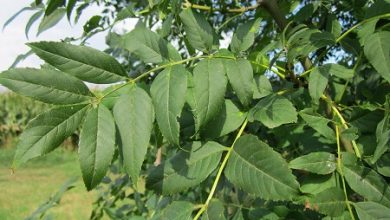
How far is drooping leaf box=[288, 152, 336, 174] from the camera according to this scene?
37.7 inches

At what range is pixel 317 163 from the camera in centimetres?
97

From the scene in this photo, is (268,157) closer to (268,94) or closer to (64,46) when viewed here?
(268,94)

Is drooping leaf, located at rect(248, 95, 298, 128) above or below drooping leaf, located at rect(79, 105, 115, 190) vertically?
below

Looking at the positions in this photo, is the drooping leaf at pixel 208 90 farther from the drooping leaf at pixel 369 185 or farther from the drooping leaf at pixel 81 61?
the drooping leaf at pixel 369 185

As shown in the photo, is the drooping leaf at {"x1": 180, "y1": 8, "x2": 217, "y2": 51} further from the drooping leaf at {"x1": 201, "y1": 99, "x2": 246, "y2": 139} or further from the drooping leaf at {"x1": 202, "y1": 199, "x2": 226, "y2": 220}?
the drooping leaf at {"x1": 202, "y1": 199, "x2": 226, "y2": 220}

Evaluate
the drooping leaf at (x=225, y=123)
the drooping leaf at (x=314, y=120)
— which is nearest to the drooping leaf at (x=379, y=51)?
the drooping leaf at (x=314, y=120)

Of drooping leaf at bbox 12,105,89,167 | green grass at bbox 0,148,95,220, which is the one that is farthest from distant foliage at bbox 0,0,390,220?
green grass at bbox 0,148,95,220

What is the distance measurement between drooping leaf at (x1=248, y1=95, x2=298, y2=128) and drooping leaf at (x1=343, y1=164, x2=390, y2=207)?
0.51 feet

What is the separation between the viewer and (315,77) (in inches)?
40.2

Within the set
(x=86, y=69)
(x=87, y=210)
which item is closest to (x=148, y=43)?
(x=86, y=69)

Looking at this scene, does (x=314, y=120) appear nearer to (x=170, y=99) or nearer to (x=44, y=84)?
(x=170, y=99)

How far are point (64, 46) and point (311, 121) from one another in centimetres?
51

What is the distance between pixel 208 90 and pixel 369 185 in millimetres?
355

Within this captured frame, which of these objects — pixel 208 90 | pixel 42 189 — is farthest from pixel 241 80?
pixel 42 189
